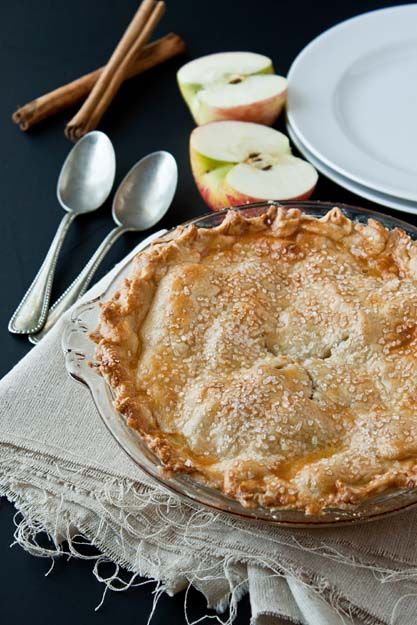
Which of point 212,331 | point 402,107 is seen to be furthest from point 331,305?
point 402,107

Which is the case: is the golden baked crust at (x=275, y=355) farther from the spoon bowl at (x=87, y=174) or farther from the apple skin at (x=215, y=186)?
the spoon bowl at (x=87, y=174)

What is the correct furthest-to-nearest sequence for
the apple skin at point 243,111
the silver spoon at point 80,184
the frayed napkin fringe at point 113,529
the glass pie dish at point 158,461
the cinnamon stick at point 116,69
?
the cinnamon stick at point 116,69 < the apple skin at point 243,111 < the silver spoon at point 80,184 < the frayed napkin fringe at point 113,529 < the glass pie dish at point 158,461

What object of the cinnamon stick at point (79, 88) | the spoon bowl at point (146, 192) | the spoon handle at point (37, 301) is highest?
the cinnamon stick at point (79, 88)

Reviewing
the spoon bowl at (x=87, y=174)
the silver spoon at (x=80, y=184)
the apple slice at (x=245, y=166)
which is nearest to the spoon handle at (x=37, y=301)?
the silver spoon at (x=80, y=184)

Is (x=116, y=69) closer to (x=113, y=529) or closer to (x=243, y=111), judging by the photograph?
(x=243, y=111)

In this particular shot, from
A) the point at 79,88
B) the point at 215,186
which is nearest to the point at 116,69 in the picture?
the point at 79,88
